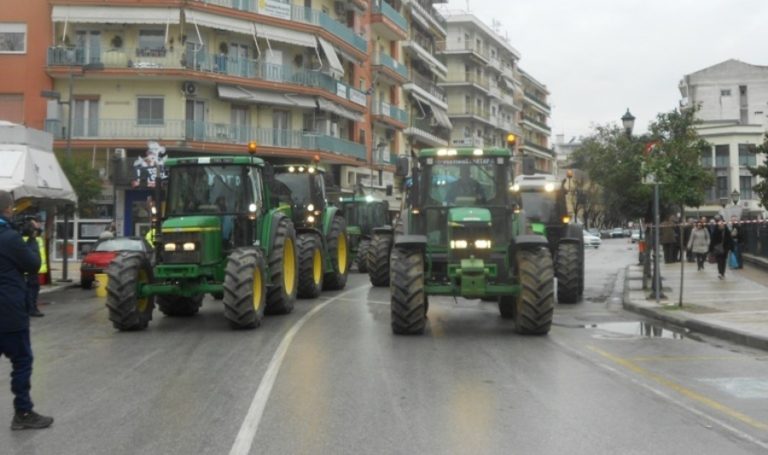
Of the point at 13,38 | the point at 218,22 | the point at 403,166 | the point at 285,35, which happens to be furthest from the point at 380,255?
the point at 13,38

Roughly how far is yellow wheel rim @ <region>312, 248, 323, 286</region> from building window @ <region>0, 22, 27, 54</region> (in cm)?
2366

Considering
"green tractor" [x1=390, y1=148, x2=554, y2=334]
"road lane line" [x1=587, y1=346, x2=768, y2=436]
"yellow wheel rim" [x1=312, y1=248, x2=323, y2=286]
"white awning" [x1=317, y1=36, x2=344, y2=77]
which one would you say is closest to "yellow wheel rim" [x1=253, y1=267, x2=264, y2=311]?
"green tractor" [x1=390, y1=148, x2=554, y2=334]

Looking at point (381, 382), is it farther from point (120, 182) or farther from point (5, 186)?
point (120, 182)

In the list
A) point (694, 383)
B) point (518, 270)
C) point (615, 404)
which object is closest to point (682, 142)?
point (518, 270)

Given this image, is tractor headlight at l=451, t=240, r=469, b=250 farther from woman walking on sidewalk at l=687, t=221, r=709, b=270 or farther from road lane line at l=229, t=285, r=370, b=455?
woman walking on sidewalk at l=687, t=221, r=709, b=270

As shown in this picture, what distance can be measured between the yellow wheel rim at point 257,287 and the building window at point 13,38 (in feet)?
90.2

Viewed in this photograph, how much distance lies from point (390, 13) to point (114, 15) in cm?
2185

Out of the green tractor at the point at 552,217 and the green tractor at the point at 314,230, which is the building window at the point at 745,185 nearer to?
the green tractor at the point at 552,217

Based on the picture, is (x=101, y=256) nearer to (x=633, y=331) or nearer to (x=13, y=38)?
(x=633, y=331)

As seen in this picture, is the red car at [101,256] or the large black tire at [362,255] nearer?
the red car at [101,256]

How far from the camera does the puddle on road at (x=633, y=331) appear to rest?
1248 centimetres

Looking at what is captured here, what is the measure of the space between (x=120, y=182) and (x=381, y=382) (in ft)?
95.6

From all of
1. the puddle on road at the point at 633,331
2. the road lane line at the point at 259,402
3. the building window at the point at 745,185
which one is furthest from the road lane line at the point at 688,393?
the building window at the point at 745,185

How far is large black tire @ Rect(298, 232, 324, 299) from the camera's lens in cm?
1767
